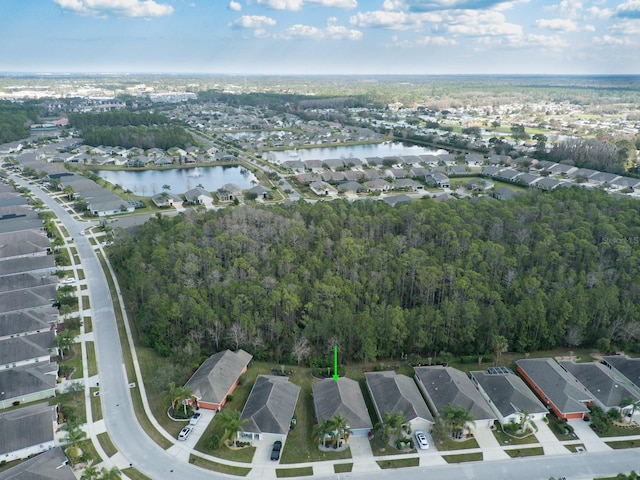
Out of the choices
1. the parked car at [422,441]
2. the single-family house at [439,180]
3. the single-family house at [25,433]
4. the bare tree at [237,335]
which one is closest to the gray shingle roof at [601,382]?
the parked car at [422,441]

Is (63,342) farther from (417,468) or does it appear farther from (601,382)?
(601,382)

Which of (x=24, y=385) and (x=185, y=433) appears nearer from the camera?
(x=185, y=433)

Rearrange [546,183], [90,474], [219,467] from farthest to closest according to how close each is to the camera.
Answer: [546,183], [219,467], [90,474]

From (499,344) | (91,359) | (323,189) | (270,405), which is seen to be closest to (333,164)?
(323,189)

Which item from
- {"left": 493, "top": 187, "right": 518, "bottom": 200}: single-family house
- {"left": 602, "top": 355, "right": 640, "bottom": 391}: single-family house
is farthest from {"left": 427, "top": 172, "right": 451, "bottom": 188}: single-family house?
{"left": 602, "top": 355, "right": 640, "bottom": 391}: single-family house

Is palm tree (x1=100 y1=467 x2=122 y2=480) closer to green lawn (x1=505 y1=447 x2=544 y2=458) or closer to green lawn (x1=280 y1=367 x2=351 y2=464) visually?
green lawn (x1=280 y1=367 x2=351 y2=464)

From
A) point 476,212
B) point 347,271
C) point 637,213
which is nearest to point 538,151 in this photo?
point 637,213

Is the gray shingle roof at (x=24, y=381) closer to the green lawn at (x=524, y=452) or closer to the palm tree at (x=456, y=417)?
the palm tree at (x=456, y=417)
